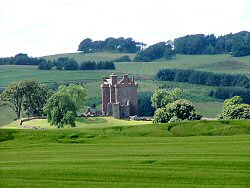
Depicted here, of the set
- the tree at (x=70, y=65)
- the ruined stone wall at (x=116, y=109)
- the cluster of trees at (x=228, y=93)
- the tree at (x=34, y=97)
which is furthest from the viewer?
the tree at (x=70, y=65)

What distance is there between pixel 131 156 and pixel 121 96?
87.8 metres

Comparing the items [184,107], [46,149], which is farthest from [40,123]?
[46,149]

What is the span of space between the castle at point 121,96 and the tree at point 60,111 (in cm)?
1774

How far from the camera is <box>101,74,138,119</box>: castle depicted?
12830cm

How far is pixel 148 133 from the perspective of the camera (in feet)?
197

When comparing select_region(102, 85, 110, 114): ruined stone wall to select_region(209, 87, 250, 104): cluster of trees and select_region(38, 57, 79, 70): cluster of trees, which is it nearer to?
select_region(209, 87, 250, 104): cluster of trees

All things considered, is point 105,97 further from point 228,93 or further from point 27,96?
point 228,93

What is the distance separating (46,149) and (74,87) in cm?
8029

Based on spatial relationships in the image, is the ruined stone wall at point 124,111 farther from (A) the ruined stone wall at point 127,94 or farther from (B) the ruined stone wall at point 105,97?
(B) the ruined stone wall at point 105,97

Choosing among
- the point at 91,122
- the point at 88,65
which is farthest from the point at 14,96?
the point at 88,65

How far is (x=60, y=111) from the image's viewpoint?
4264 inches

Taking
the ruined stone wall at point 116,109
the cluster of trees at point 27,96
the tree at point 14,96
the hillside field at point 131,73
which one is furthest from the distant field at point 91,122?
the hillside field at point 131,73

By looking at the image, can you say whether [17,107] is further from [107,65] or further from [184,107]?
[107,65]

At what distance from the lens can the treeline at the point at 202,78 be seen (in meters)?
172
